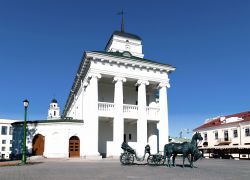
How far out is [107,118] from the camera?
1244 inches

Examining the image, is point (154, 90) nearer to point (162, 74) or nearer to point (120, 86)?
point (162, 74)

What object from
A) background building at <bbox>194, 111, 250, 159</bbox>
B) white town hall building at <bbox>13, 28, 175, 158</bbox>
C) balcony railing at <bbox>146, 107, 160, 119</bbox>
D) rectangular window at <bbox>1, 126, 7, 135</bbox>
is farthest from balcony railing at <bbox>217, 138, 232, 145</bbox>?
rectangular window at <bbox>1, 126, 7, 135</bbox>

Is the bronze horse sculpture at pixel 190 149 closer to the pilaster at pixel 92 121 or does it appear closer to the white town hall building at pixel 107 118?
the pilaster at pixel 92 121

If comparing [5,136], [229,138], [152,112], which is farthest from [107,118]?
[5,136]

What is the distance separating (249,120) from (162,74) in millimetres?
19100

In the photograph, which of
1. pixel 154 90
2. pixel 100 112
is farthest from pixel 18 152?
pixel 154 90

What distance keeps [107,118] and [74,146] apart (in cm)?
475

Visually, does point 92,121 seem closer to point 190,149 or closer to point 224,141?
point 190,149

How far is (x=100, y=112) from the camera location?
99.1 feet

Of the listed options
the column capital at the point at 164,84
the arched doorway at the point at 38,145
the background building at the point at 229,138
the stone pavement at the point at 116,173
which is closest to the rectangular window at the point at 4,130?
the background building at the point at 229,138

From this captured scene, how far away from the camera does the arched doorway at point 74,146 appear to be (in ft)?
101

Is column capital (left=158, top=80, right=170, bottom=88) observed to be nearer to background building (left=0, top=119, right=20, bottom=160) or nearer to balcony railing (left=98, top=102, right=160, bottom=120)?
balcony railing (left=98, top=102, right=160, bottom=120)

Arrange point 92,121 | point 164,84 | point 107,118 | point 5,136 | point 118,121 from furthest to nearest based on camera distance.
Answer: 1. point 5,136
2. point 164,84
3. point 107,118
4. point 118,121
5. point 92,121

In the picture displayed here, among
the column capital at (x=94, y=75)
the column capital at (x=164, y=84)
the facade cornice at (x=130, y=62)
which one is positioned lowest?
the column capital at (x=164, y=84)
